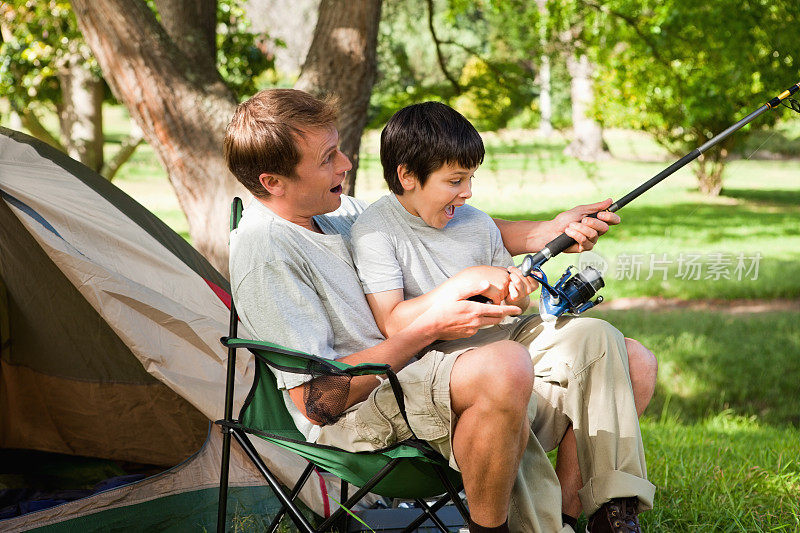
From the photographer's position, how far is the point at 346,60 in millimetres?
3398

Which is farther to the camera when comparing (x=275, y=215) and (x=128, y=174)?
(x=128, y=174)

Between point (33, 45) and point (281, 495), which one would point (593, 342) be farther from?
point (33, 45)

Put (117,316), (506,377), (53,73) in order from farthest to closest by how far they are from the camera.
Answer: (53,73), (117,316), (506,377)

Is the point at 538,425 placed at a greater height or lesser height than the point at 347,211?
lesser

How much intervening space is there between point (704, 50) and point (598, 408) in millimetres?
3648

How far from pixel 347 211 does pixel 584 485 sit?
0.96 m

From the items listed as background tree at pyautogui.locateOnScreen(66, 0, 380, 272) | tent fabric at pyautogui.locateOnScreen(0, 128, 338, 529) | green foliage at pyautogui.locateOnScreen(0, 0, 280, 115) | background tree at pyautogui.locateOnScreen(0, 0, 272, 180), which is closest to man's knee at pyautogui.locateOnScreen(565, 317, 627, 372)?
tent fabric at pyautogui.locateOnScreen(0, 128, 338, 529)

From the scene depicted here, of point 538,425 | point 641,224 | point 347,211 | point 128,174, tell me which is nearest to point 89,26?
point 347,211

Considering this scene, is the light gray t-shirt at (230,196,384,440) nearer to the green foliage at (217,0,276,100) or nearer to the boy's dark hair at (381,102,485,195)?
the boy's dark hair at (381,102,485,195)

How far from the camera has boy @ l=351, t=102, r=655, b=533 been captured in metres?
1.84

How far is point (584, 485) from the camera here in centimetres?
189

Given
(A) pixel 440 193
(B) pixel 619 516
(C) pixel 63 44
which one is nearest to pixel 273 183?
(A) pixel 440 193

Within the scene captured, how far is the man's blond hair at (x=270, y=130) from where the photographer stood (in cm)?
189

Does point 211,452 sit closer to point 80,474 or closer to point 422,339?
point 80,474
